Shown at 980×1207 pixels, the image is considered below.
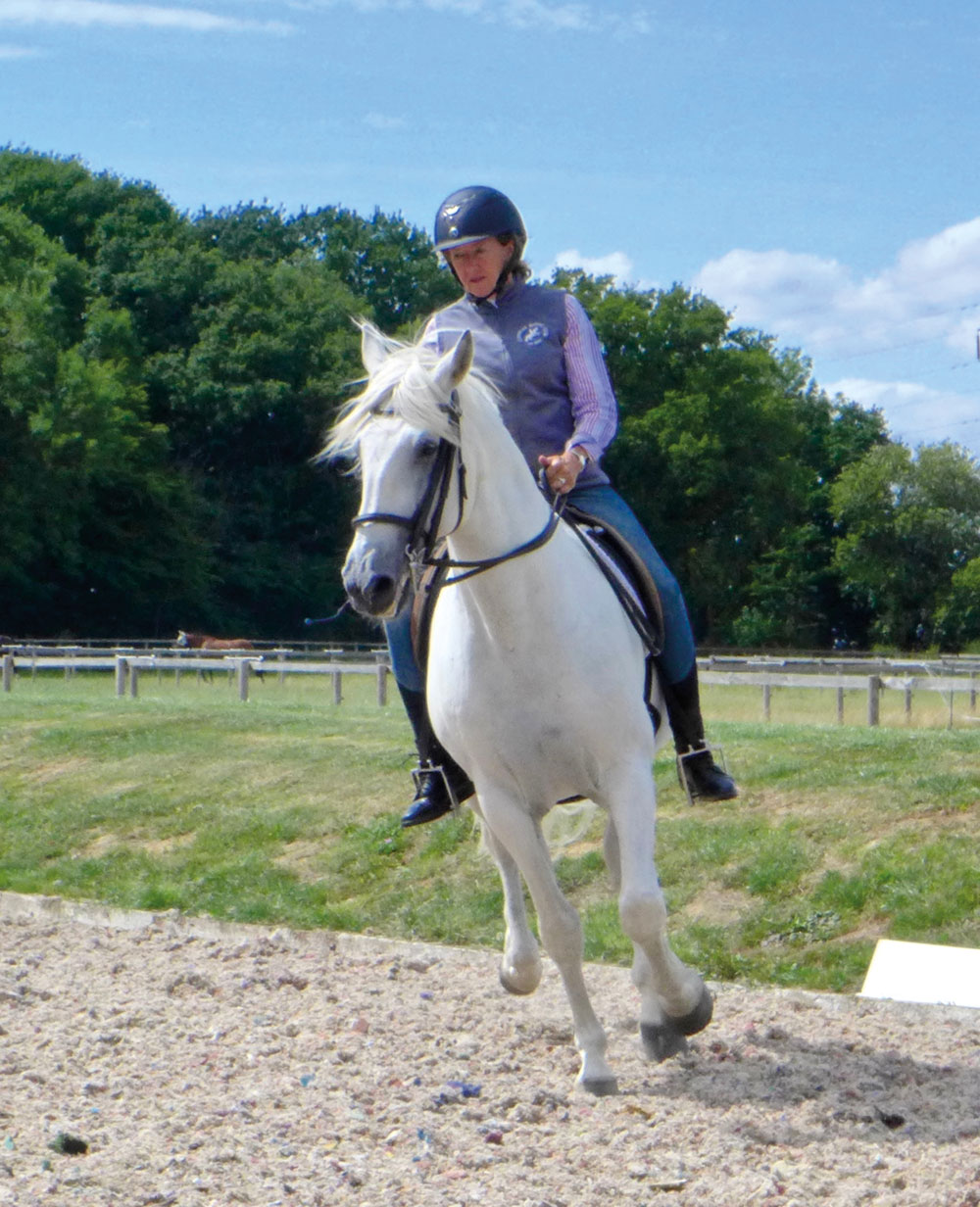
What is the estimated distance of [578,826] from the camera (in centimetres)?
770

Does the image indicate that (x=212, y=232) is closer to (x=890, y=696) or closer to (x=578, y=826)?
(x=890, y=696)

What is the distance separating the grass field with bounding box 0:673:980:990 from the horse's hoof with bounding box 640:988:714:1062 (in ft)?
5.29

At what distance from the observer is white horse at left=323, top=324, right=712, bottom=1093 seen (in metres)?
5.49

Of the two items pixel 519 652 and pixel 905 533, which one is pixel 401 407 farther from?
pixel 905 533

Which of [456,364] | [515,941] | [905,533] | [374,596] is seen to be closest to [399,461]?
[456,364]

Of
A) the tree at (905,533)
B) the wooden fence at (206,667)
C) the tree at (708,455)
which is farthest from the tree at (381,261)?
the wooden fence at (206,667)

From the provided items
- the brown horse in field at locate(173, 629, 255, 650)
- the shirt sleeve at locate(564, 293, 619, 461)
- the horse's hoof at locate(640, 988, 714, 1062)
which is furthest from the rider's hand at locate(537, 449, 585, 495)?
the brown horse in field at locate(173, 629, 255, 650)

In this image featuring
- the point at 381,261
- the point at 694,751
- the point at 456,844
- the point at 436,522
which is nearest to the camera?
the point at 436,522

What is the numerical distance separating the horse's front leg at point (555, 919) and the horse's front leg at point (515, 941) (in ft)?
0.57

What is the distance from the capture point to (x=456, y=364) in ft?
18.0

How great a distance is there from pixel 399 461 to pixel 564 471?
1.10 metres

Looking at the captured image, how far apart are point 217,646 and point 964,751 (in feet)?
115

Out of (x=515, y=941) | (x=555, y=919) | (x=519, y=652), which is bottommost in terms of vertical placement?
(x=515, y=941)

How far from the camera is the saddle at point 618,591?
21.3ft
